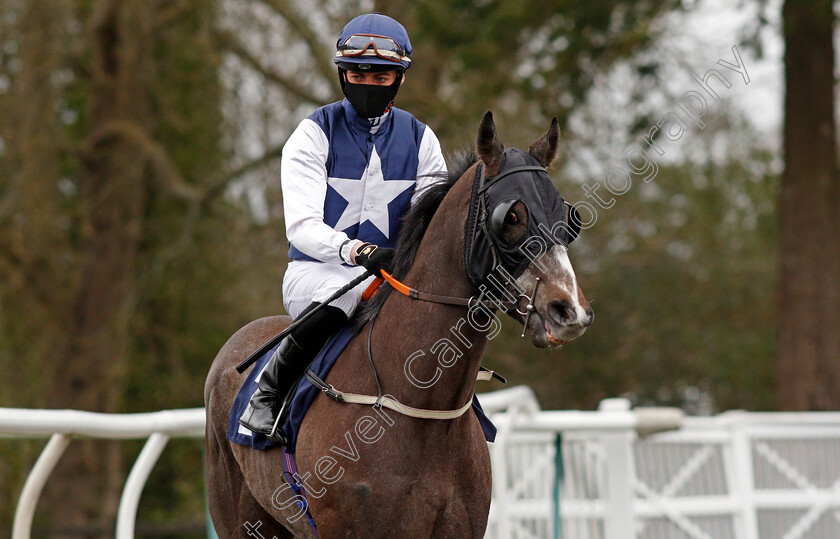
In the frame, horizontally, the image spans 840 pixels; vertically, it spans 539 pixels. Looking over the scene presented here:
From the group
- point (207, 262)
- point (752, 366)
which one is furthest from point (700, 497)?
point (752, 366)

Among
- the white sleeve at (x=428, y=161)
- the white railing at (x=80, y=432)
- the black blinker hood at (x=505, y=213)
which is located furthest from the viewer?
the white railing at (x=80, y=432)

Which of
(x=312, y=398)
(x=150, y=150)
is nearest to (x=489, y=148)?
(x=312, y=398)

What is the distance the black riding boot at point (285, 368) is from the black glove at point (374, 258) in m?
0.25

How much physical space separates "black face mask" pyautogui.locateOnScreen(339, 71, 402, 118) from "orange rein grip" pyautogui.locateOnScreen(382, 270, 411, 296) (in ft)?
2.09

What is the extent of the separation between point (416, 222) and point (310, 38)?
8.05 metres

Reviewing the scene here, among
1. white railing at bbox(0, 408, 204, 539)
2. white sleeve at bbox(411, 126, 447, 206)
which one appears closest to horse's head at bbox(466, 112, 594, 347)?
white sleeve at bbox(411, 126, 447, 206)

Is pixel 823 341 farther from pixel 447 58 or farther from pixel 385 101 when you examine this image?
pixel 385 101

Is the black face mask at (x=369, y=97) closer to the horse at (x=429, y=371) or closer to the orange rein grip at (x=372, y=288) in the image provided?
the horse at (x=429, y=371)

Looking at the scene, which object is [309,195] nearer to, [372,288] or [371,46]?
[372,288]

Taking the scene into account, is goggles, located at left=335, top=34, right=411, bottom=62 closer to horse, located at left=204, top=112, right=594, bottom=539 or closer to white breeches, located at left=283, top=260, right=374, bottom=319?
horse, located at left=204, top=112, right=594, bottom=539

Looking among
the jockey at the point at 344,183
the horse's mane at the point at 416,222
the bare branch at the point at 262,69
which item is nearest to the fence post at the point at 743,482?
the jockey at the point at 344,183

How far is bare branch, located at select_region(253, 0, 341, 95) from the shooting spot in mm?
10719

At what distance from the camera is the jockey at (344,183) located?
3.36m

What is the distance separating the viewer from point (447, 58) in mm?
11578
